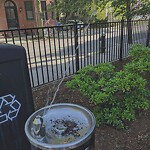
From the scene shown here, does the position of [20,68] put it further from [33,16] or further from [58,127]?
[33,16]

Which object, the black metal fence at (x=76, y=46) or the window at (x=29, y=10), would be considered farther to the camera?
the window at (x=29, y=10)

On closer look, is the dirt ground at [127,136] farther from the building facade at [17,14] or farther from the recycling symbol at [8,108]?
the building facade at [17,14]

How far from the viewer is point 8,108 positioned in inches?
66.7

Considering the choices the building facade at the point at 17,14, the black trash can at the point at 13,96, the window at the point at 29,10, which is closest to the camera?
the black trash can at the point at 13,96

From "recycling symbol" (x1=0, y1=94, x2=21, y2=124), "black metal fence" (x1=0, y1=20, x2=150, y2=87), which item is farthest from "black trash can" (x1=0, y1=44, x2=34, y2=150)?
"black metal fence" (x1=0, y1=20, x2=150, y2=87)

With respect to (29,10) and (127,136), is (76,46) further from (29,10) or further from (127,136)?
(29,10)

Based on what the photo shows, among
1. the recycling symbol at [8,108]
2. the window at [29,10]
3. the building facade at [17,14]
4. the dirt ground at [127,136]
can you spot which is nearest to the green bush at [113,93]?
the dirt ground at [127,136]

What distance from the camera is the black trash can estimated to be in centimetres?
163

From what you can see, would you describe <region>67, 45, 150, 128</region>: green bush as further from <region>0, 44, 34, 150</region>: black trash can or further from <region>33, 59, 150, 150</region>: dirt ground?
<region>0, 44, 34, 150</region>: black trash can

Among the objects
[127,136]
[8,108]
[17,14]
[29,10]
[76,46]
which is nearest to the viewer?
[8,108]

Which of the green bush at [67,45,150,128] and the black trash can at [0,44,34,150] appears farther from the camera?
the green bush at [67,45,150,128]

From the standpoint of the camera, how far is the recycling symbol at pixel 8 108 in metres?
1.65

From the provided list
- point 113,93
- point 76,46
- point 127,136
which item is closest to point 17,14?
point 76,46

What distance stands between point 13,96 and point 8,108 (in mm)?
116
